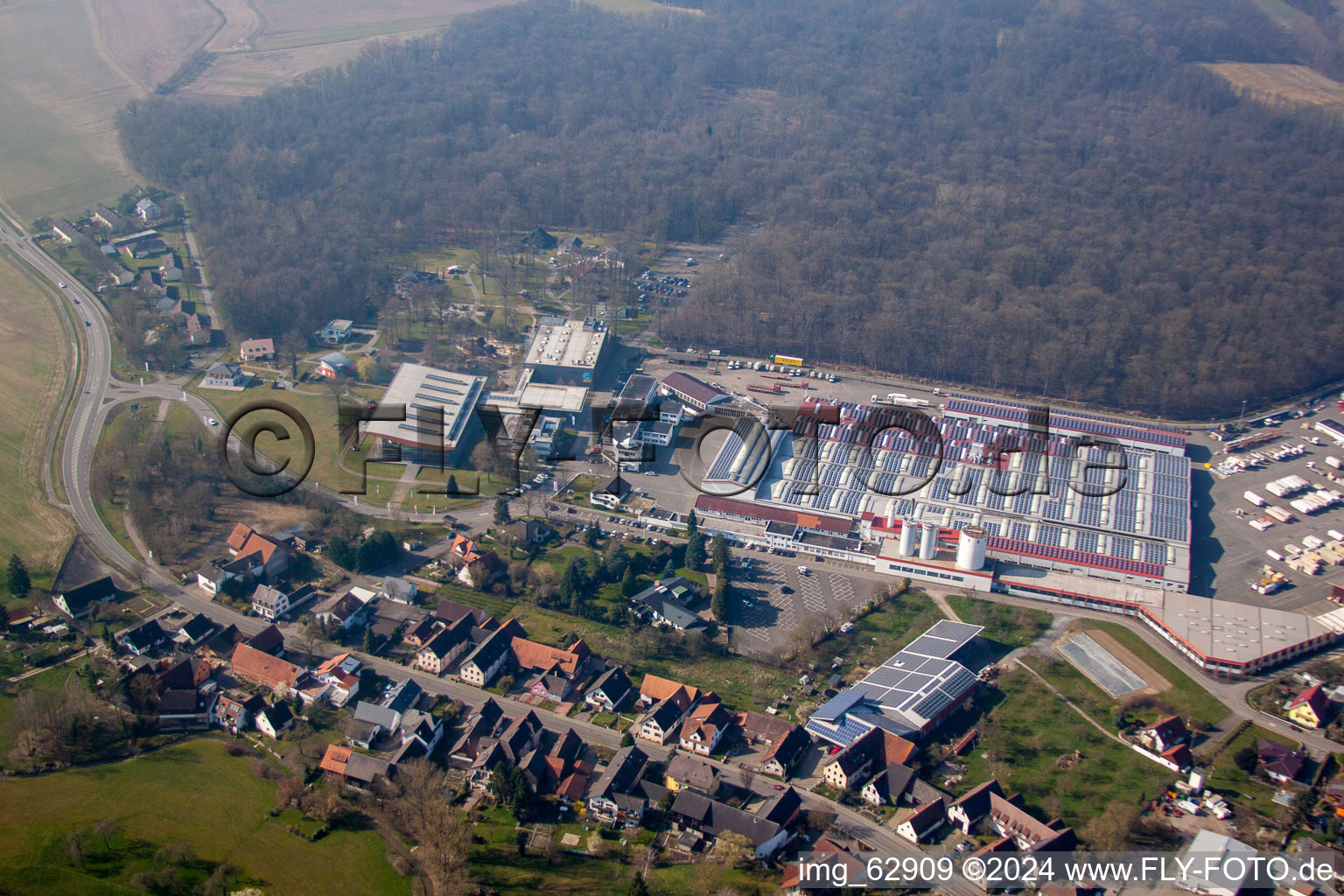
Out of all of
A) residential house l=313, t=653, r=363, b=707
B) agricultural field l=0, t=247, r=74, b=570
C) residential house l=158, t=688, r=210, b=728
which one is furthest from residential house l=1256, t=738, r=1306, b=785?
agricultural field l=0, t=247, r=74, b=570

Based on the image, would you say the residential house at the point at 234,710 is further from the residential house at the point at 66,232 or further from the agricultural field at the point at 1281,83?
the agricultural field at the point at 1281,83

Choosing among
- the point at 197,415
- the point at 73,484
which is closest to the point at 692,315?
the point at 197,415

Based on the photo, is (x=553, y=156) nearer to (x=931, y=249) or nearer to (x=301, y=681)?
(x=931, y=249)

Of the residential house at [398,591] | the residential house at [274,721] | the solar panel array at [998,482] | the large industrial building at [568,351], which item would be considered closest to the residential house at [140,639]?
the residential house at [274,721]

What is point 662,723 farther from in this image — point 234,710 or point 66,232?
point 66,232

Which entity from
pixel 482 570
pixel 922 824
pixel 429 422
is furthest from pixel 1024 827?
pixel 429 422

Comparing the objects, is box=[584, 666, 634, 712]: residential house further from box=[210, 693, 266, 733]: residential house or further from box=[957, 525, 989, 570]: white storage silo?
box=[957, 525, 989, 570]: white storage silo
